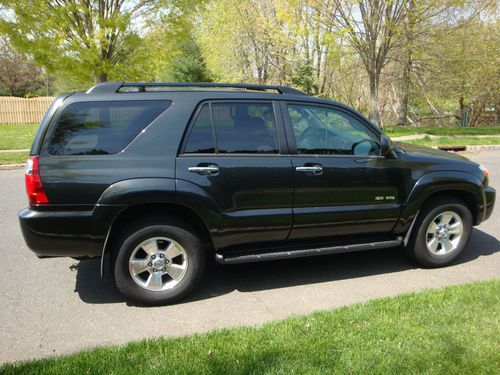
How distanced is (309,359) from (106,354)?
136 cm

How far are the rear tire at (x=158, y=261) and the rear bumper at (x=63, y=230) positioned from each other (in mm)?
223

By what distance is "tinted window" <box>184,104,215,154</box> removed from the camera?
12.6 feet

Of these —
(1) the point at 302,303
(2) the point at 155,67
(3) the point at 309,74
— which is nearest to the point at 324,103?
(1) the point at 302,303

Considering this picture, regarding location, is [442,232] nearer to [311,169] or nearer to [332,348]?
[311,169]

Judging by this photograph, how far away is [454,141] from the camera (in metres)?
15.7

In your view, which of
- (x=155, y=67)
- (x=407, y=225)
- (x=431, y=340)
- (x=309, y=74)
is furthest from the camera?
(x=309, y=74)

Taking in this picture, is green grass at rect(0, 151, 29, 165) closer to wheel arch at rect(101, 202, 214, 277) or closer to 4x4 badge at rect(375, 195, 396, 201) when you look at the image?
wheel arch at rect(101, 202, 214, 277)

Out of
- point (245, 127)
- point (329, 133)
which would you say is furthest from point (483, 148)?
point (245, 127)

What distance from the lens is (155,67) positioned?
46.2 ft

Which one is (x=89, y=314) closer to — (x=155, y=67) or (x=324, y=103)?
(x=324, y=103)

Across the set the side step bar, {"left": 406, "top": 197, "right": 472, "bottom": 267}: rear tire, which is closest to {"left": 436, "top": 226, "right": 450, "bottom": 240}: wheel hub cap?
{"left": 406, "top": 197, "right": 472, "bottom": 267}: rear tire

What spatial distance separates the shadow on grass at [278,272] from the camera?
13.8 ft

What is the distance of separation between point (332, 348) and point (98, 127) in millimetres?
2571

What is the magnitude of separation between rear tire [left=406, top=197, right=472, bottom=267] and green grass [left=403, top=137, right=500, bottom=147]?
34.9 ft
